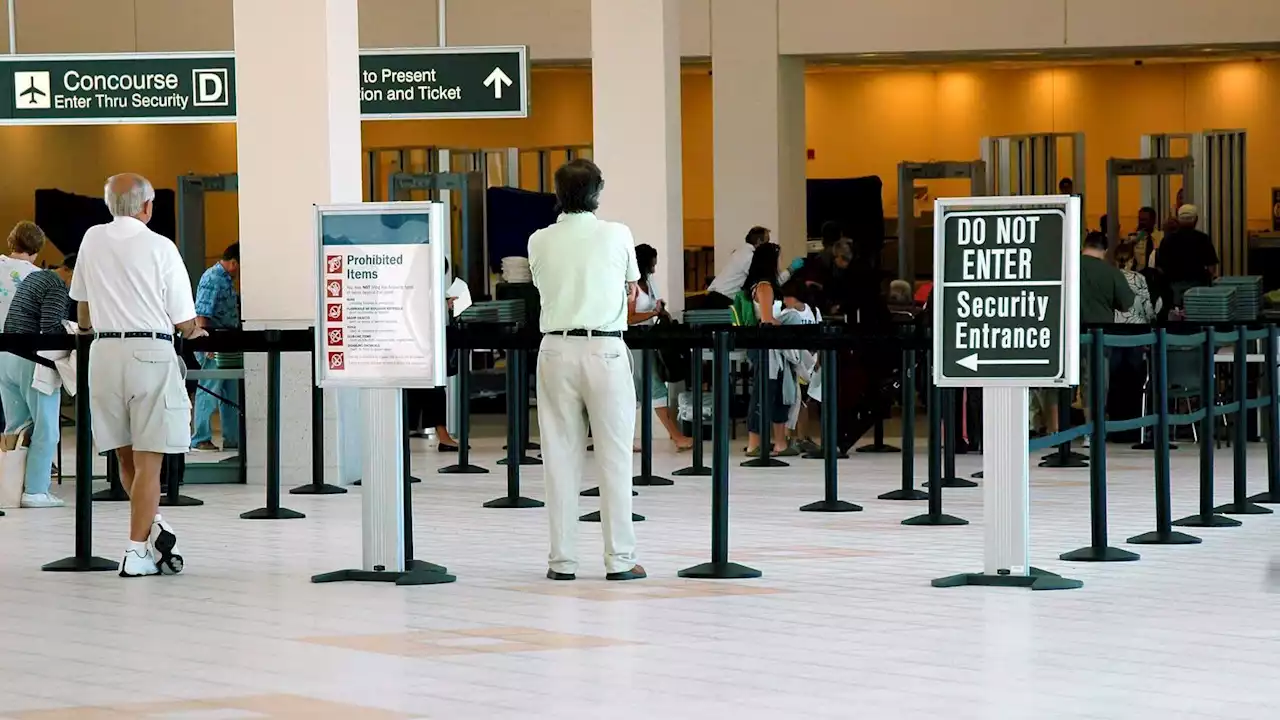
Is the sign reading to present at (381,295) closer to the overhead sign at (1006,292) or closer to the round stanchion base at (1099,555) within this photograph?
the overhead sign at (1006,292)

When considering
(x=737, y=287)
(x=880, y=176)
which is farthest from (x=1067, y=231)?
(x=880, y=176)

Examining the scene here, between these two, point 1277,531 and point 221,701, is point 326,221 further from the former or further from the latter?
point 1277,531

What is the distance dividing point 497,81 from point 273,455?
18.5 ft

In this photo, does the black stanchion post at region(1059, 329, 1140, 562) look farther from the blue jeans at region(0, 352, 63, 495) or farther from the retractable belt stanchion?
the blue jeans at region(0, 352, 63, 495)

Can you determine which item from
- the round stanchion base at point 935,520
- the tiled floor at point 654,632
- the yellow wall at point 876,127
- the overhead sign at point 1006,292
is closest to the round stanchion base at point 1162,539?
the tiled floor at point 654,632

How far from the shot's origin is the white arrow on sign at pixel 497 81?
15.8 metres

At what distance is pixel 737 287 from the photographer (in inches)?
693

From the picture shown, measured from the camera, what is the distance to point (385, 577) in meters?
8.23

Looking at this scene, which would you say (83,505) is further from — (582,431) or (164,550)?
(582,431)

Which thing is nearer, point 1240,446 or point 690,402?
point 1240,446

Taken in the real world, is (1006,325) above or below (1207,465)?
above

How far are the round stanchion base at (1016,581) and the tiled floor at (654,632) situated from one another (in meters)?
0.11

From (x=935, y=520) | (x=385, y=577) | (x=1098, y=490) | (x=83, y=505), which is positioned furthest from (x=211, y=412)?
(x=1098, y=490)

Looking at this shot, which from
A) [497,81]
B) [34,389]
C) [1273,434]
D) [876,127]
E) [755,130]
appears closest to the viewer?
[1273,434]
